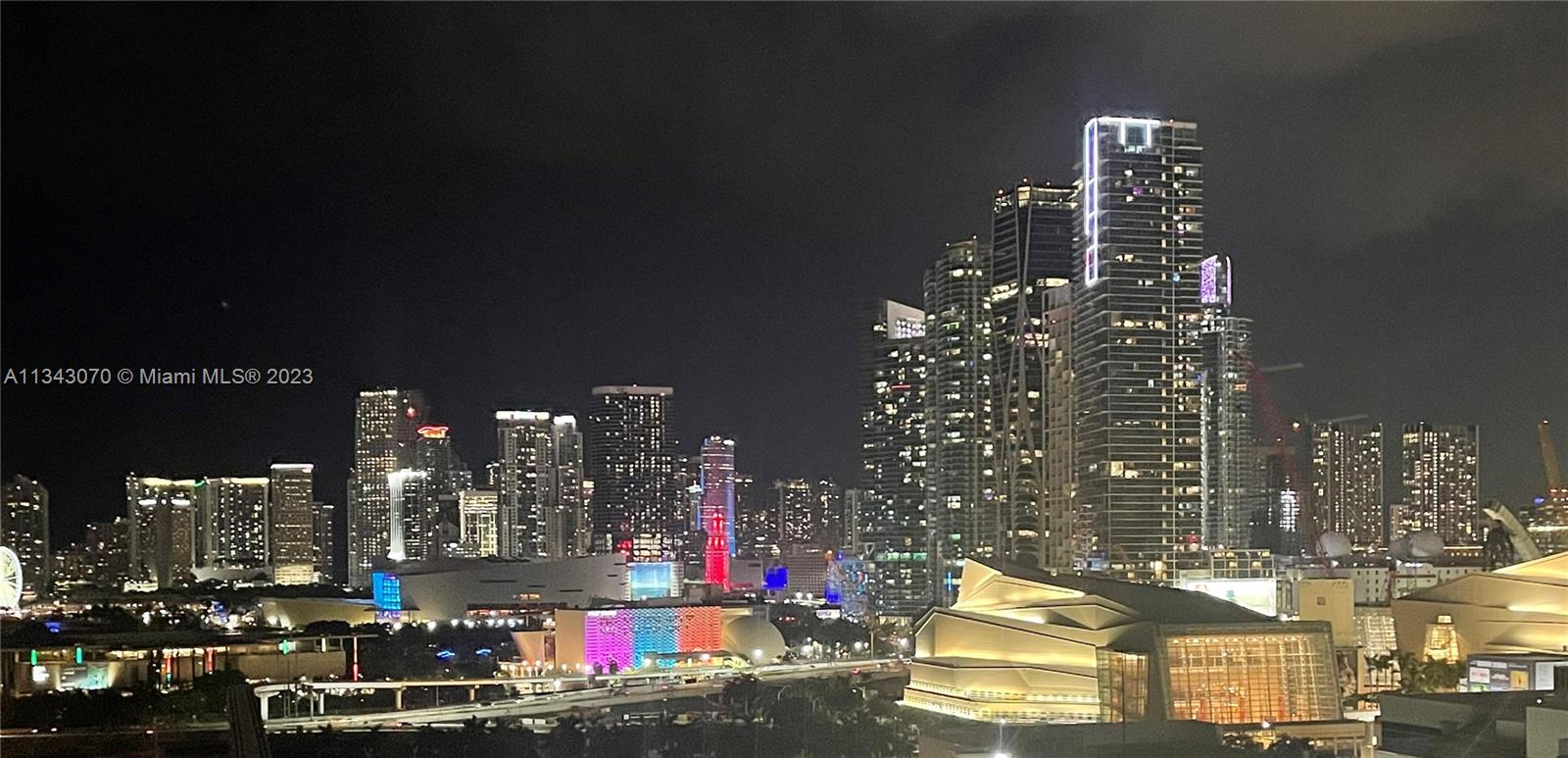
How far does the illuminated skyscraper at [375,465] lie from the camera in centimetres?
3809

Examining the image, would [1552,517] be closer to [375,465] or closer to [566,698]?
[566,698]

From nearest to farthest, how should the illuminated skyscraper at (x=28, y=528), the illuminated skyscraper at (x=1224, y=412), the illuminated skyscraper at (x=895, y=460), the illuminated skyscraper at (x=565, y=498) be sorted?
the illuminated skyscraper at (x=28, y=528)
the illuminated skyscraper at (x=1224, y=412)
the illuminated skyscraper at (x=895, y=460)
the illuminated skyscraper at (x=565, y=498)

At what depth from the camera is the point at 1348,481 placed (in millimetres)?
35812

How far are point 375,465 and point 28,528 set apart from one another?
18.5 metres

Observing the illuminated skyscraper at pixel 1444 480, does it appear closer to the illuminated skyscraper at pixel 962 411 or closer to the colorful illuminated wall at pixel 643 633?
the illuminated skyscraper at pixel 962 411

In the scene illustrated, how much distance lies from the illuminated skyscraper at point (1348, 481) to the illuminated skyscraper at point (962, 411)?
780 centimetres

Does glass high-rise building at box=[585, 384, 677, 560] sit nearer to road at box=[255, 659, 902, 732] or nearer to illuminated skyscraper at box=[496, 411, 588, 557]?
illuminated skyscraper at box=[496, 411, 588, 557]

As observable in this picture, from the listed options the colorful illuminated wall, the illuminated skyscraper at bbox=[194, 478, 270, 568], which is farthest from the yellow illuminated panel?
the illuminated skyscraper at bbox=[194, 478, 270, 568]

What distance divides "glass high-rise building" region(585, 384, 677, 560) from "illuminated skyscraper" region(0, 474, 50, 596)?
57.8ft

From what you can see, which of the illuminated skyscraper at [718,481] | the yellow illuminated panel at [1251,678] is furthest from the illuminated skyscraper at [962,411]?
the yellow illuminated panel at [1251,678]

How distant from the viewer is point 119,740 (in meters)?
13.2

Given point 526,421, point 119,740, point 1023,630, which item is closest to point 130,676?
point 119,740

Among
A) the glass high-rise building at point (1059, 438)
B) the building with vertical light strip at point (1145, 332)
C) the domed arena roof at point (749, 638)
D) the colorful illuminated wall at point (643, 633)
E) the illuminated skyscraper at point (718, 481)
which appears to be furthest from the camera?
the illuminated skyscraper at point (718, 481)

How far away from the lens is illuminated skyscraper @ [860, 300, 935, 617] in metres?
33.2
